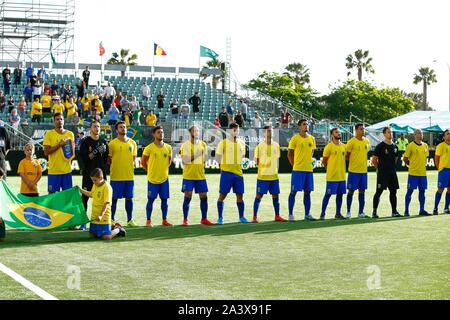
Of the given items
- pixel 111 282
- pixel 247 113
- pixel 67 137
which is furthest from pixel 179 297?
pixel 247 113

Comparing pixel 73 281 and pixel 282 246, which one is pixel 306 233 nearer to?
pixel 282 246

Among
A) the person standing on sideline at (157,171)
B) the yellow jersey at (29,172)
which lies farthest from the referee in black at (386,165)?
the yellow jersey at (29,172)

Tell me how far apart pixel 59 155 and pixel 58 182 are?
0.51m

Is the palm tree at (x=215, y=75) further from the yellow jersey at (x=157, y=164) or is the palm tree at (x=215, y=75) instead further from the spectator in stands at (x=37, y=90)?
the yellow jersey at (x=157, y=164)

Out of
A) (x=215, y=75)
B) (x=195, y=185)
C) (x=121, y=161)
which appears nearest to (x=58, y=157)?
(x=121, y=161)

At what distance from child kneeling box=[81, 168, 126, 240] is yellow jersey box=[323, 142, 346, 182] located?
218 inches

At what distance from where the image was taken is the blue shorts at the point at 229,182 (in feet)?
51.3

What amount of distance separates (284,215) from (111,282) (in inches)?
369

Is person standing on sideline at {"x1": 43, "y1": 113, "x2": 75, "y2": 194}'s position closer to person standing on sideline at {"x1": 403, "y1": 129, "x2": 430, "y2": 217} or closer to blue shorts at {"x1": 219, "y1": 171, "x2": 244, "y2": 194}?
blue shorts at {"x1": 219, "y1": 171, "x2": 244, "y2": 194}

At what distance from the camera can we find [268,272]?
949 centimetres

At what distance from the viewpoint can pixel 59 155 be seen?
14.8 metres

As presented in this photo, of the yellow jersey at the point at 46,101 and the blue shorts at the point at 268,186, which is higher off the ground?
the yellow jersey at the point at 46,101

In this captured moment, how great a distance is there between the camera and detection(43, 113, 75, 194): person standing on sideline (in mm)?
14672

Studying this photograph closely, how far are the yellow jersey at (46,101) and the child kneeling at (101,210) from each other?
83.4ft
